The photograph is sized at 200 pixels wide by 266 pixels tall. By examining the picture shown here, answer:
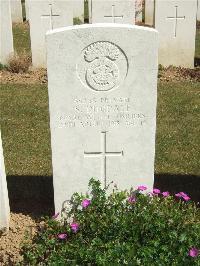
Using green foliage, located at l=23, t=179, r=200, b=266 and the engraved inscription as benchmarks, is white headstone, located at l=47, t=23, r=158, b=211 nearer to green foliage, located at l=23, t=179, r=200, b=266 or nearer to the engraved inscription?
the engraved inscription

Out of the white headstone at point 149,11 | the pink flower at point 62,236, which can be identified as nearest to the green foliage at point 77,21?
the white headstone at point 149,11

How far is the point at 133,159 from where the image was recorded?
423cm

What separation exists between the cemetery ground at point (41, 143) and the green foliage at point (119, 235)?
468 millimetres

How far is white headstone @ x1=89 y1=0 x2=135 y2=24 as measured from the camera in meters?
9.77

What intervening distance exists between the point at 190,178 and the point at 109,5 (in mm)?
5533

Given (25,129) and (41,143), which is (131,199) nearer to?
(41,143)

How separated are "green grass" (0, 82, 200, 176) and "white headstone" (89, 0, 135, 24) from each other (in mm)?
1922

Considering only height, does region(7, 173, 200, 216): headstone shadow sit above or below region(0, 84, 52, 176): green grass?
below

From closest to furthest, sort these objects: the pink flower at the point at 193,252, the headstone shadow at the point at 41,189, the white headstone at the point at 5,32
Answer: the pink flower at the point at 193,252 → the headstone shadow at the point at 41,189 → the white headstone at the point at 5,32

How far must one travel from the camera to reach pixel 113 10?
9844mm

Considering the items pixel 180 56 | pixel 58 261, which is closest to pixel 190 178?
pixel 58 261

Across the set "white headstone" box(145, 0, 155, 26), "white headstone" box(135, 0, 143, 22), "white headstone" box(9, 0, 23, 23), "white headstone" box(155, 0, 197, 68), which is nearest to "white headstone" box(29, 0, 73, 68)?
"white headstone" box(155, 0, 197, 68)

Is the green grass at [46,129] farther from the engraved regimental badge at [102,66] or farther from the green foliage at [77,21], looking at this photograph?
the green foliage at [77,21]

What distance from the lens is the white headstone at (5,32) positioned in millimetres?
9656
